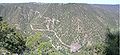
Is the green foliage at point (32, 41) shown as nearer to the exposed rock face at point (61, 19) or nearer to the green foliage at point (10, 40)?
the green foliage at point (10, 40)

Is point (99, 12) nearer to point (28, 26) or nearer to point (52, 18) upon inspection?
point (52, 18)

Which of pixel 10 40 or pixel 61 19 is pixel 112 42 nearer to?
pixel 10 40

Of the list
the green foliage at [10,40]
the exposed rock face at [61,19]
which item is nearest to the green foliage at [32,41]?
the green foliage at [10,40]

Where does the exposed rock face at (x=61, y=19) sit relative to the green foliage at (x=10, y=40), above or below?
above

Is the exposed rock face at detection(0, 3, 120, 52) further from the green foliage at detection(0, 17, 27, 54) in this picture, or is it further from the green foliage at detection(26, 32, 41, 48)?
the green foliage at detection(0, 17, 27, 54)

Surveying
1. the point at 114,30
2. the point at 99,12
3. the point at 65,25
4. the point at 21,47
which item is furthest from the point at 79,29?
the point at 114,30

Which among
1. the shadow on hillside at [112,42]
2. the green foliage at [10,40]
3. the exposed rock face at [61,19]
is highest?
the exposed rock face at [61,19]

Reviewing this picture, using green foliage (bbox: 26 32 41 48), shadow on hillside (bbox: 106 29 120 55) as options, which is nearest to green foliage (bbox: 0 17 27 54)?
green foliage (bbox: 26 32 41 48)
